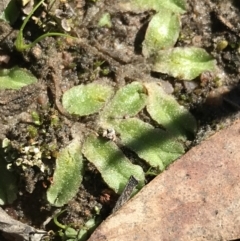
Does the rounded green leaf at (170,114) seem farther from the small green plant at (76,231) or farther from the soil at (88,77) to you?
the small green plant at (76,231)

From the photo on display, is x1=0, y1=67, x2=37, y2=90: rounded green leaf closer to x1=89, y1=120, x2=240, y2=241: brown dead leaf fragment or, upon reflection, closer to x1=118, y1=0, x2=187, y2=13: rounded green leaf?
x1=118, y1=0, x2=187, y2=13: rounded green leaf

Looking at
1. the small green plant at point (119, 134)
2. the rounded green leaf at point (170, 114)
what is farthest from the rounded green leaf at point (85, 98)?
the rounded green leaf at point (170, 114)

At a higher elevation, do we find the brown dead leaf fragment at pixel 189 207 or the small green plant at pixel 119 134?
the small green plant at pixel 119 134

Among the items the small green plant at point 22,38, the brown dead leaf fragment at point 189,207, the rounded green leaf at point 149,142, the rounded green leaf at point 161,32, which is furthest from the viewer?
the rounded green leaf at point 161,32

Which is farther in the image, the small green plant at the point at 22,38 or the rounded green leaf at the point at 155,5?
the rounded green leaf at the point at 155,5

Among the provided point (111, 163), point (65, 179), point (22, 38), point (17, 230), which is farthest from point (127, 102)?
point (17, 230)
